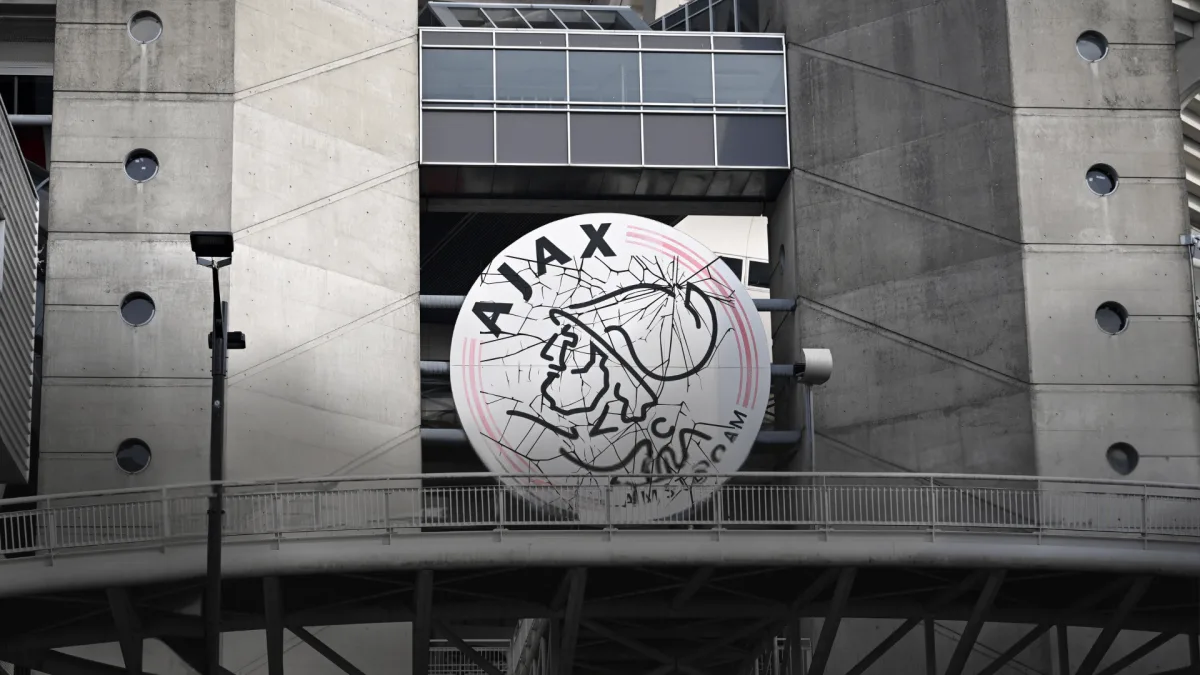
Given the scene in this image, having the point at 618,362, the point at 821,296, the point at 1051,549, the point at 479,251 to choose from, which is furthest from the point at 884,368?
the point at 479,251

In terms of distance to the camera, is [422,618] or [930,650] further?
[930,650]

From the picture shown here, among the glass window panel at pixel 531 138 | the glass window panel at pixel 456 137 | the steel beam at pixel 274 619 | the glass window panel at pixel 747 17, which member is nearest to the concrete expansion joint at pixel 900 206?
the glass window panel at pixel 747 17

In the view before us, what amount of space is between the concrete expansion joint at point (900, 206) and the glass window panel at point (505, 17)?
810 cm

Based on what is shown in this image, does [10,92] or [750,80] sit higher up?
[10,92]

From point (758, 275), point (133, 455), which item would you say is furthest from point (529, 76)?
point (133, 455)

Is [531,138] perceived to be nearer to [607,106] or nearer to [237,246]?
[607,106]

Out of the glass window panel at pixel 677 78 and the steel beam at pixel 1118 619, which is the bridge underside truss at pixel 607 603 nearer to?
the steel beam at pixel 1118 619

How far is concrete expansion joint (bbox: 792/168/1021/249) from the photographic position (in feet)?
157

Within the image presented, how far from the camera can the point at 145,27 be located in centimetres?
4753

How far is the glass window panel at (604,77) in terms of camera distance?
51406 mm

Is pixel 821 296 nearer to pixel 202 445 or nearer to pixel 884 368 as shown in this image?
pixel 884 368

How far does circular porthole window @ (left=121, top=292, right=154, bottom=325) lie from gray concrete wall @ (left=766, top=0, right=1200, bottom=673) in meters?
15.5

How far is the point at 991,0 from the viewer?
48.9 metres

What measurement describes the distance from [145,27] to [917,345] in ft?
63.6
